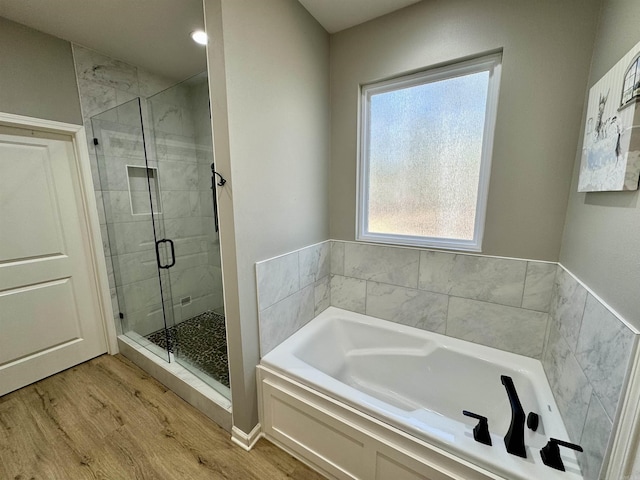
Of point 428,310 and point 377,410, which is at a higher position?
point 428,310

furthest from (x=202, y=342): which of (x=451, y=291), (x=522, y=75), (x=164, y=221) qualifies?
(x=522, y=75)

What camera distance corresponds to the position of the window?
1.58 metres

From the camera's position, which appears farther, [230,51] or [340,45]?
[340,45]

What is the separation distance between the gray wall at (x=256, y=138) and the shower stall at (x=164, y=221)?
80cm

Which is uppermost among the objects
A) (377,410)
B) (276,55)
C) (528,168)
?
(276,55)

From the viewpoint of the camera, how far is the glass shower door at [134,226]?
7.22 ft

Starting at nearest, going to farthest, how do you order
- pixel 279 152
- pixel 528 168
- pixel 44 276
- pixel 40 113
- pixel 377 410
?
1. pixel 377 410
2. pixel 528 168
3. pixel 279 152
4. pixel 40 113
5. pixel 44 276

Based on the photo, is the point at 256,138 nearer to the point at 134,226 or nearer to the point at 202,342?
the point at 134,226

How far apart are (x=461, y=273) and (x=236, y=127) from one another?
1.62 m

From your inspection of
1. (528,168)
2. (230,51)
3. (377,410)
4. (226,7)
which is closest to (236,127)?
(230,51)

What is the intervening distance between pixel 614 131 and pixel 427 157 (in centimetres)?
93

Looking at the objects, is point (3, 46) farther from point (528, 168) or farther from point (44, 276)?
point (528, 168)

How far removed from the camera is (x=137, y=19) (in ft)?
5.40

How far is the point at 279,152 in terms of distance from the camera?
1553 mm
